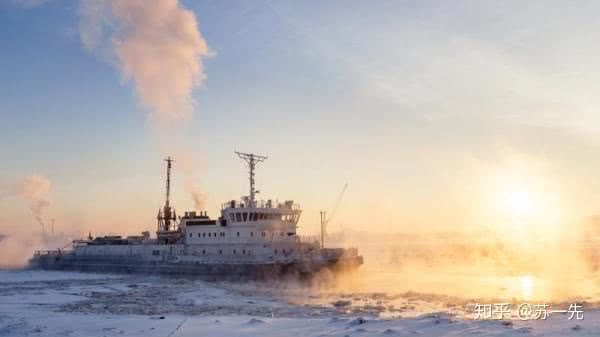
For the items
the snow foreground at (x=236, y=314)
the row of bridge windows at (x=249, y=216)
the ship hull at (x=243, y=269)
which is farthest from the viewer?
the row of bridge windows at (x=249, y=216)

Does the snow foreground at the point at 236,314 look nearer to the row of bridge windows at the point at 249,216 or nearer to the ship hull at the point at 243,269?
the ship hull at the point at 243,269

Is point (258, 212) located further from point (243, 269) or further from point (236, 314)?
point (236, 314)

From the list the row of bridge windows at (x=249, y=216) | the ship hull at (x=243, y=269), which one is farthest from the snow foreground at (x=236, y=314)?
the row of bridge windows at (x=249, y=216)

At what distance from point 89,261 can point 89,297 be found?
35.0 m

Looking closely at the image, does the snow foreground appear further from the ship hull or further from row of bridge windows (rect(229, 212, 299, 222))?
row of bridge windows (rect(229, 212, 299, 222))

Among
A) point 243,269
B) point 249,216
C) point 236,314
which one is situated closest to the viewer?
point 236,314

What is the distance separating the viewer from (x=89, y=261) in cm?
6494

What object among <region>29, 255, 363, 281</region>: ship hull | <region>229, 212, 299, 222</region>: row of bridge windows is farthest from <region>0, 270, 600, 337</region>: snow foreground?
<region>229, 212, 299, 222</region>: row of bridge windows

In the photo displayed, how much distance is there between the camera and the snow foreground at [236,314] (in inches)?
613

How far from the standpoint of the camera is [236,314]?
80.0 ft

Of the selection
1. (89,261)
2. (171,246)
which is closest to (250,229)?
(171,246)

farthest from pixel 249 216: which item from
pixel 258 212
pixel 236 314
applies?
pixel 236 314

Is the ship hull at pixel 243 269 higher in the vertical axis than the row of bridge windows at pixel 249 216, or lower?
lower

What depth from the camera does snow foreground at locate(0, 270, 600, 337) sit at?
1557 cm
